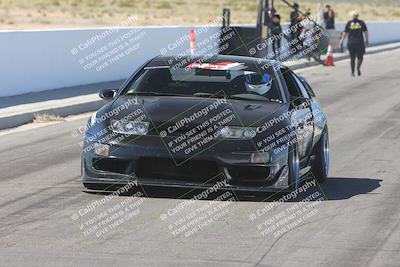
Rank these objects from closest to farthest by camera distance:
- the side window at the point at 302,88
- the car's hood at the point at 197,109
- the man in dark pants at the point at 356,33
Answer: the car's hood at the point at 197,109 < the side window at the point at 302,88 < the man in dark pants at the point at 356,33

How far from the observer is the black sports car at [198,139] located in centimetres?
958

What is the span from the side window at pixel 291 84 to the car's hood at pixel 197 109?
71cm

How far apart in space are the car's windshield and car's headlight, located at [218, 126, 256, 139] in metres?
0.96

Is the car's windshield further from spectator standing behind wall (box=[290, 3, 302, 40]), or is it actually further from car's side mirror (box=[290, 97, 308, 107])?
spectator standing behind wall (box=[290, 3, 302, 40])

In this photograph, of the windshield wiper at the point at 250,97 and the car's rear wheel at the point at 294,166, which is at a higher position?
the windshield wiper at the point at 250,97

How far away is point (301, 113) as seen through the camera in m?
10.9

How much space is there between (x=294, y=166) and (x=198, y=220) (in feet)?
4.84

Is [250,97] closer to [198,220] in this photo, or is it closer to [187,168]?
[187,168]

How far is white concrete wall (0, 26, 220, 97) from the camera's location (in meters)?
20.8

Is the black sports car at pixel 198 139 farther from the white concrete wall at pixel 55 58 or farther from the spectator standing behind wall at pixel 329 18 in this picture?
the spectator standing behind wall at pixel 329 18

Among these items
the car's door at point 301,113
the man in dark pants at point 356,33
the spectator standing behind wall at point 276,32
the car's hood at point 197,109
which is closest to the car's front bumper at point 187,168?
the car's hood at point 197,109

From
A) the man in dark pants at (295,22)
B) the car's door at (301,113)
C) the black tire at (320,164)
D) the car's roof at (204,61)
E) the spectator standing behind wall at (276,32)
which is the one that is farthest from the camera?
the man in dark pants at (295,22)

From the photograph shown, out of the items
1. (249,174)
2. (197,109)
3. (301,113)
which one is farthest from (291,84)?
(249,174)

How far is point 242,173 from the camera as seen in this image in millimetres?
9695
